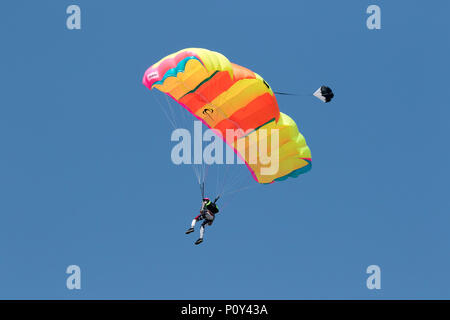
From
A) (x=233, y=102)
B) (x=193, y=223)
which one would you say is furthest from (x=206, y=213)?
(x=233, y=102)

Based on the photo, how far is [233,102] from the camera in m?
25.5

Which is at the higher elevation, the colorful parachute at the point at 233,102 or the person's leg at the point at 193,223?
the colorful parachute at the point at 233,102

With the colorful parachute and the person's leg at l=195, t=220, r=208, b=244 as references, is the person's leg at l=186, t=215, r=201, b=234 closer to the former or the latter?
the person's leg at l=195, t=220, r=208, b=244

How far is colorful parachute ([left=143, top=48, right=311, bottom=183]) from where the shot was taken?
78.0 feet

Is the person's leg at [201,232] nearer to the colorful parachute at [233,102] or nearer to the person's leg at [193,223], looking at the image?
the person's leg at [193,223]

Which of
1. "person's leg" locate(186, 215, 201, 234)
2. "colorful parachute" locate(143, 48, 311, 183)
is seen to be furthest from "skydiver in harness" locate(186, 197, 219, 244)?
"colorful parachute" locate(143, 48, 311, 183)

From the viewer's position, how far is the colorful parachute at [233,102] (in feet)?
78.0

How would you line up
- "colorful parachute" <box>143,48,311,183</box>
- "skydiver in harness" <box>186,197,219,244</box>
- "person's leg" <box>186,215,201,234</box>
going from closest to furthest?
1. "colorful parachute" <box>143,48,311,183</box>
2. "person's leg" <box>186,215,201,234</box>
3. "skydiver in harness" <box>186,197,219,244</box>

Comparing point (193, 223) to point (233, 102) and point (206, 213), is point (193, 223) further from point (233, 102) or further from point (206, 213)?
point (233, 102)

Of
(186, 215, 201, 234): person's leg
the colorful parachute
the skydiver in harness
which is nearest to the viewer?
the colorful parachute

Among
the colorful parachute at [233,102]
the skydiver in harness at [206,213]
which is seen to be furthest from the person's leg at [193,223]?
the colorful parachute at [233,102]
